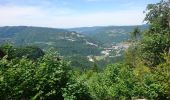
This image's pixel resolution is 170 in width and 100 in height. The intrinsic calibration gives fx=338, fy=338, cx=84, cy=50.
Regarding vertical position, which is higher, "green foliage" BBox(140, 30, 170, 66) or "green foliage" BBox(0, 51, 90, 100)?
"green foliage" BBox(0, 51, 90, 100)

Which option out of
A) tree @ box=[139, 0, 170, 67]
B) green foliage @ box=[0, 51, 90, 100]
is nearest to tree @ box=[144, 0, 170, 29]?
tree @ box=[139, 0, 170, 67]

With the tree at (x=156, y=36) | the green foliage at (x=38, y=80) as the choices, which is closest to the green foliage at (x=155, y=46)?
the tree at (x=156, y=36)

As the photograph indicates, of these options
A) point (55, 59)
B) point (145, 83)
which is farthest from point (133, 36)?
point (55, 59)

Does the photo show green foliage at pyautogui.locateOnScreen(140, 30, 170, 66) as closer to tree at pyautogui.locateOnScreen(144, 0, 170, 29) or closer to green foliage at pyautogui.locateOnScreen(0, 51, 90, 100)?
tree at pyautogui.locateOnScreen(144, 0, 170, 29)

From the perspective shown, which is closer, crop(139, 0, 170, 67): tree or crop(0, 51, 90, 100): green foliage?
crop(0, 51, 90, 100): green foliage

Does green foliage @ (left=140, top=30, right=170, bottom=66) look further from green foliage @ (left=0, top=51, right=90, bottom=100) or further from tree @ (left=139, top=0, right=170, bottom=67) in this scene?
green foliage @ (left=0, top=51, right=90, bottom=100)

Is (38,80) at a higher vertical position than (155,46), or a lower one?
higher

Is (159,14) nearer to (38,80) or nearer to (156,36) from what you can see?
(156,36)

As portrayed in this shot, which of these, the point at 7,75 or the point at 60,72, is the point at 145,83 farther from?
the point at 7,75

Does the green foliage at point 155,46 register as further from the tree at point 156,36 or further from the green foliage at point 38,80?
the green foliage at point 38,80

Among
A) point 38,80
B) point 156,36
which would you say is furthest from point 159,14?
point 38,80

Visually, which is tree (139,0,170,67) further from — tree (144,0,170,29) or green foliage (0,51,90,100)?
green foliage (0,51,90,100)

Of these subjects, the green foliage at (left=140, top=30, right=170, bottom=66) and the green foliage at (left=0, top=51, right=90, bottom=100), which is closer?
the green foliage at (left=0, top=51, right=90, bottom=100)

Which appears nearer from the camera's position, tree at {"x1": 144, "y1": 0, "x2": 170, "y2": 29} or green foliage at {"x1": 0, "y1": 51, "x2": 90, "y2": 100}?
green foliage at {"x1": 0, "y1": 51, "x2": 90, "y2": 100}
